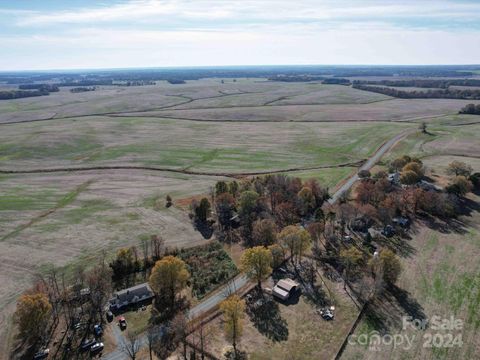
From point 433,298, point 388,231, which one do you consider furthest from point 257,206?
point 433,298

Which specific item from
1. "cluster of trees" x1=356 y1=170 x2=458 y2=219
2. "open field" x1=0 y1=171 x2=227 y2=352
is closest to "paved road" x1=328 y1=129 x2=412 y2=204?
"cluster of trees" x1=356 y1=170 x2=458 y2=219

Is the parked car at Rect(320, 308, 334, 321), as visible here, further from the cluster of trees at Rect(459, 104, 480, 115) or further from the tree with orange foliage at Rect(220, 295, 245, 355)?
the cluster of trees at Rect(459, 104, 480, 115)

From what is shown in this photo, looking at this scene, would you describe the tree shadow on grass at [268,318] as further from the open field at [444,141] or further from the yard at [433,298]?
the open field at [444,141]

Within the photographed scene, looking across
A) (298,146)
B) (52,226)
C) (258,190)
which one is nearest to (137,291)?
(52,226)

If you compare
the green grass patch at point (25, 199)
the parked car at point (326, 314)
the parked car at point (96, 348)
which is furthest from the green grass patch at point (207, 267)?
the green grass patch at point (25, 199)

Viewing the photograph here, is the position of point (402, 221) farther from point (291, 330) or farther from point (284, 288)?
point (291, 330)

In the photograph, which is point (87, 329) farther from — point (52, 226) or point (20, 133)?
point (20, 133)
